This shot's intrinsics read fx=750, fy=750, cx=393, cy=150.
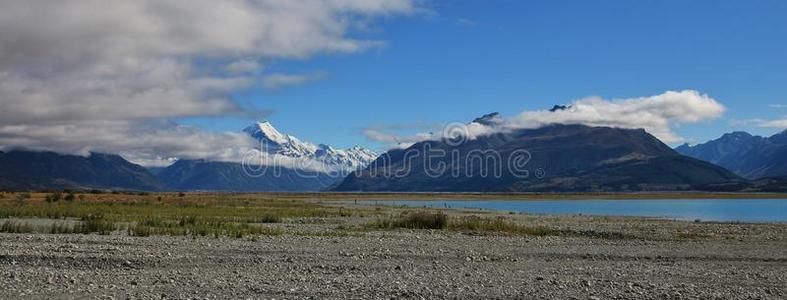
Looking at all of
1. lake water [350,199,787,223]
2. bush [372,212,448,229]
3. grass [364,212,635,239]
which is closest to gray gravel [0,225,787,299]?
grass [364,212,635,239]

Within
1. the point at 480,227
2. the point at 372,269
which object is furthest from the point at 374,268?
the point at 480,227

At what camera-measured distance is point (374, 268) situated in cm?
2061

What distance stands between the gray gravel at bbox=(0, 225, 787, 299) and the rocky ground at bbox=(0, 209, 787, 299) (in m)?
0.03

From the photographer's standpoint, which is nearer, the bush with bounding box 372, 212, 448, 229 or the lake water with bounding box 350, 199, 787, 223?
the bush with bounding box 372, 212, 448, 229

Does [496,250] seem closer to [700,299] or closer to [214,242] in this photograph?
[214,242]

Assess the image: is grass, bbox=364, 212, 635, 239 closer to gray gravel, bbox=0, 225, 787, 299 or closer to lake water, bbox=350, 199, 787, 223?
gray gravel, bbox=0, 225, 787, 299

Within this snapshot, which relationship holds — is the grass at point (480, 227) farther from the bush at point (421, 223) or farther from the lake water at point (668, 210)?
the lake water at point (668, 210)

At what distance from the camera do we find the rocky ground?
16031 millimetres

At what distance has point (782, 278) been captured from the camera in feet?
64.7

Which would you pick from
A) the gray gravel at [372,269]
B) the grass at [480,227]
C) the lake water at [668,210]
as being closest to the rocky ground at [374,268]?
the gray gravel at [372,269]

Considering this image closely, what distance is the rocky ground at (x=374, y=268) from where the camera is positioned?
52.6 ft

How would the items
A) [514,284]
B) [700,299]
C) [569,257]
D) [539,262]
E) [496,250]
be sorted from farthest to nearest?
[496,250] < [569,257] < [539,262] < [514,284] < [700,299]

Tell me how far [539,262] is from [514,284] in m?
6.20

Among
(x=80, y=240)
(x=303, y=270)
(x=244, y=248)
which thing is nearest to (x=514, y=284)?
(x=303, y=270)
